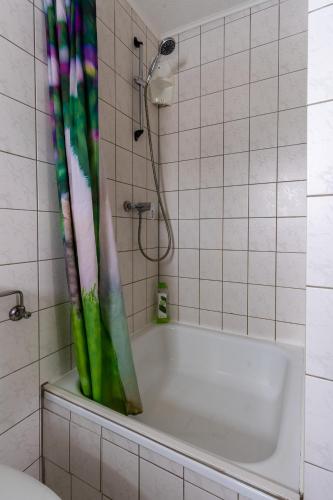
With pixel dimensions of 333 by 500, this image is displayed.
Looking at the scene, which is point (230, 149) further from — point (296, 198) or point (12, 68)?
point (12, 68)

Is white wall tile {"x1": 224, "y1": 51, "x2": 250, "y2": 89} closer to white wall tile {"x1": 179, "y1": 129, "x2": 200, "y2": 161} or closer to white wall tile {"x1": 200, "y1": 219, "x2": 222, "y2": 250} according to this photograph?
white wall tile {"x1": 179, "y1": 129, "x2": 200, "y2": 161}

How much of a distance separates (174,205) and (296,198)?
2.32 feet

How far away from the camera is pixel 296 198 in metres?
1.32

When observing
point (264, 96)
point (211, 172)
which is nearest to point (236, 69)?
point (264, 96)

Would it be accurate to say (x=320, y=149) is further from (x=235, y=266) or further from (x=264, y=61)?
(x=264, y=61)

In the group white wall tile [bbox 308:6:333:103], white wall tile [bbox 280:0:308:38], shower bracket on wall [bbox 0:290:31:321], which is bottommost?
shower bracket on wall [bbox 0:290:31:321]

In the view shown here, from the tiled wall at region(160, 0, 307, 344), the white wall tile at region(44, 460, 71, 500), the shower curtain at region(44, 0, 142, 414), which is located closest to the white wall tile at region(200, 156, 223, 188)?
the tiled wall at region(160, 0, 307, 344)

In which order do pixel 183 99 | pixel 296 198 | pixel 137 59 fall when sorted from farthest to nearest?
pixel 183 99 → pixel 137 59 → pixel 296 198

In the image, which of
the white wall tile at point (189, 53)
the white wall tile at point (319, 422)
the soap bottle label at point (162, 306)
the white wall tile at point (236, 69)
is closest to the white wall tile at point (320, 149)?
the white wall tile at point (319, 422)

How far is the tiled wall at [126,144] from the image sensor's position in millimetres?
1267

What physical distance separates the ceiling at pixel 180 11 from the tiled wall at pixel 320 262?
1.24 m

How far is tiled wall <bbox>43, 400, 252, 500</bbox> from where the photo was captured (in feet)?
2.32

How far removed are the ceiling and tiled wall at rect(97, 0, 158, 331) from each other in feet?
0.20

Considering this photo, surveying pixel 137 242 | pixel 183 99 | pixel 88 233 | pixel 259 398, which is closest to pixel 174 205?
pixel 137 242
